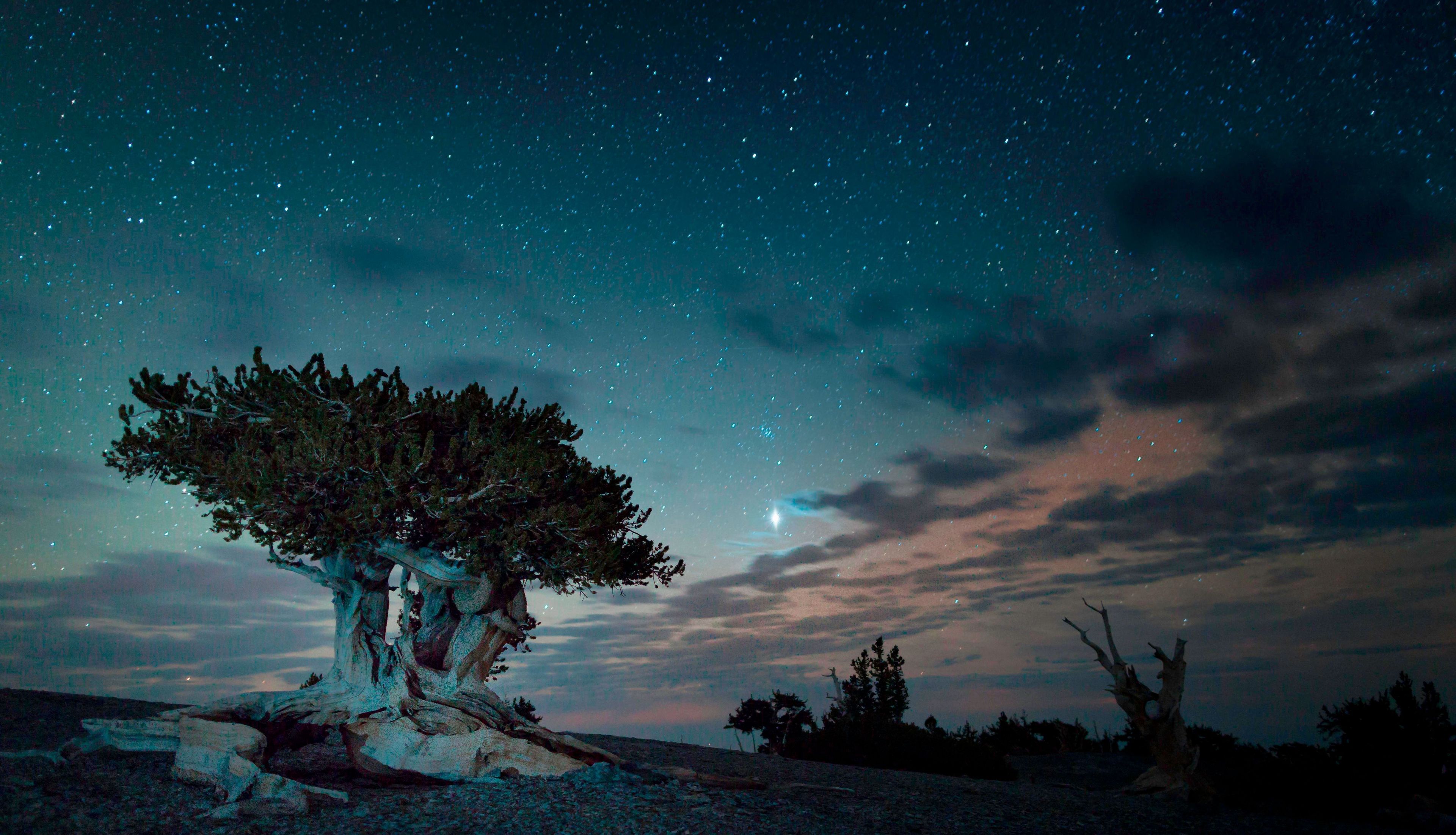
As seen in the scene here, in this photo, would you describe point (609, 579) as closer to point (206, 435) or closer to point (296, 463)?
point (296, 463)

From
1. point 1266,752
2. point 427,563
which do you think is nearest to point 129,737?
point 427,563

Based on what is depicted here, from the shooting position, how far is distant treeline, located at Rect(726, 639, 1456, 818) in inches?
802

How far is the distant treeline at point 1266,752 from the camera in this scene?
20375 mm

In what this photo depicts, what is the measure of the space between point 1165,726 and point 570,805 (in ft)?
53.5

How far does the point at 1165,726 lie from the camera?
819 inches

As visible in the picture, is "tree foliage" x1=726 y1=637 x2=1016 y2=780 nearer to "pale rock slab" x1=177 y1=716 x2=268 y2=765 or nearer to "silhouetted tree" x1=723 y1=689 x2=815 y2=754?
"silhouetted tree" x1=723 y1=689 x2=815 y2=754

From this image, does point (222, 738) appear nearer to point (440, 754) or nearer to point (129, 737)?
point (129, 737)

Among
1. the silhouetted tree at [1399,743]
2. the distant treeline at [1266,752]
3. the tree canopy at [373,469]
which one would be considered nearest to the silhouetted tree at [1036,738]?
the distant treeline at [1266,752]

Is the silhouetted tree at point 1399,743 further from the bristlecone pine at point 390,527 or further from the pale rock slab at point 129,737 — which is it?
the pale rock slab at point 129,737

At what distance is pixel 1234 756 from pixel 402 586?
31070 millimetres

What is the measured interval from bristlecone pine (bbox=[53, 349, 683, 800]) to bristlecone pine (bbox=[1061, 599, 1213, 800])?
14.3 meters

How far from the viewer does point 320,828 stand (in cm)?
1181

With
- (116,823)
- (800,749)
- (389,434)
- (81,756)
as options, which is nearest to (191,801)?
(116,823)

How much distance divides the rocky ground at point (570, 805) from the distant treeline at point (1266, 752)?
3.64 metres
